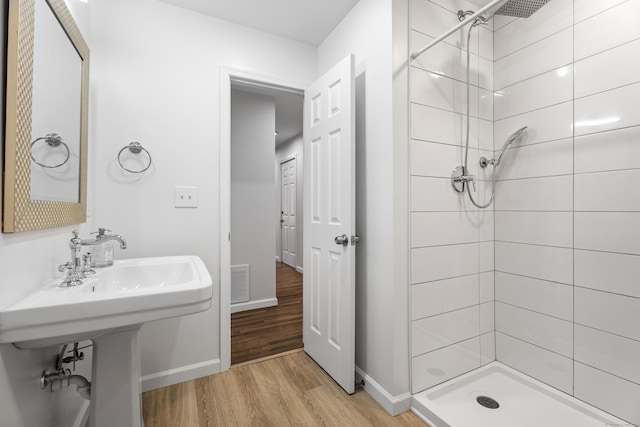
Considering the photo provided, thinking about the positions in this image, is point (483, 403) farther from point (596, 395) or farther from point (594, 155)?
point (594, 155)

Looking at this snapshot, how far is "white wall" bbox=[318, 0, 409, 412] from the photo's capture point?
1536 mm

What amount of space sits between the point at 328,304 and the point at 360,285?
0.89 feet

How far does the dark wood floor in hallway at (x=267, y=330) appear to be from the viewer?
222 cm

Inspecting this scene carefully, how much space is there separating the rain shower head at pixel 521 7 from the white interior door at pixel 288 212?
3.85m

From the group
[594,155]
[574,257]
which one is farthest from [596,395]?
[594,155]

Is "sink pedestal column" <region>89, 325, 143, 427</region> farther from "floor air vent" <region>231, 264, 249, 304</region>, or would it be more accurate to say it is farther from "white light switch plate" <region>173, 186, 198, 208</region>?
"floor air vent" <region>231, 264, 249, 304</region>

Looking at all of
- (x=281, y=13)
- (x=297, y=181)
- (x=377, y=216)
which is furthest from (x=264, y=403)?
(x=297, y=181)

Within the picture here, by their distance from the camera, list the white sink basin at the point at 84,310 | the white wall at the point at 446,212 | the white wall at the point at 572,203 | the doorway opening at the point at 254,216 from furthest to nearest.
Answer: the doorway opening at the point at 254,216
the white wall at the point at 446,212
the white wall at the point at 572,203
the white sink basin at the point at 84,310

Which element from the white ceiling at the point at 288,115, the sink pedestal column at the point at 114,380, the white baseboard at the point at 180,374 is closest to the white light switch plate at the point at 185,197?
the sink pedestal column at the point at 114,380

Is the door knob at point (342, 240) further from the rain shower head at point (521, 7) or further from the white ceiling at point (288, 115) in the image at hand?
the white ceiling at point (288, 115)

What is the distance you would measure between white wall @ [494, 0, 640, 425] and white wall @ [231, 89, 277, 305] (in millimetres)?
2140

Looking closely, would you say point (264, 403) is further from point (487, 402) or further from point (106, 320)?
point (487, 402)

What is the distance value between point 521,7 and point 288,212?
4.44m

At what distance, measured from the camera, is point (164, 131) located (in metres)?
1.76
